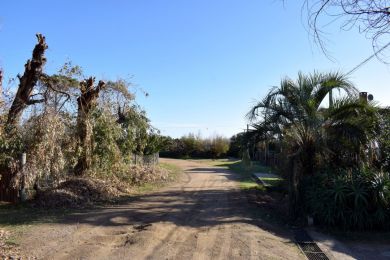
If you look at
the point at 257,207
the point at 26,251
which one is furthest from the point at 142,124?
the point at 26,251

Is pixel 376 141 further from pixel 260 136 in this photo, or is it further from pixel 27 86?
pixel 27 86

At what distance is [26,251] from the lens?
22.9 feet

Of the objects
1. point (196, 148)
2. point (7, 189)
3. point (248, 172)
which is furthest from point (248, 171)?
point (196, 148)

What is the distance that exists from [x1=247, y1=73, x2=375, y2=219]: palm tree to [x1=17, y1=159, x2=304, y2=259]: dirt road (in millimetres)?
2064

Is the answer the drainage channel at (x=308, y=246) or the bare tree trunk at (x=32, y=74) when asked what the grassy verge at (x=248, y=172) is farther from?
the bare tree trunk at (x=32, y=74)

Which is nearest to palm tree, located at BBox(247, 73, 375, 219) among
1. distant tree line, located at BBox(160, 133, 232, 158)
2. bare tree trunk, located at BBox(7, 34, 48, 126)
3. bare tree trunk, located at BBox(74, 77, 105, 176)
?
bare tree trunk, located at BBox(74, 77, 105, 176)

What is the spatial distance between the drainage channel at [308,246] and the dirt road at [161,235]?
225 mm

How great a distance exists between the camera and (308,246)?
8.75 meters

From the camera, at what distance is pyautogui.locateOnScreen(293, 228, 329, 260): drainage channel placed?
805cm

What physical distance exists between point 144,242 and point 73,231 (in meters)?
1.69

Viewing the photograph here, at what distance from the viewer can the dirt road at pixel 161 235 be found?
7.18 meters

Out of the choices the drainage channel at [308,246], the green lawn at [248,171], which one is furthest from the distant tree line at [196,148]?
the drainage channel at [308,246]

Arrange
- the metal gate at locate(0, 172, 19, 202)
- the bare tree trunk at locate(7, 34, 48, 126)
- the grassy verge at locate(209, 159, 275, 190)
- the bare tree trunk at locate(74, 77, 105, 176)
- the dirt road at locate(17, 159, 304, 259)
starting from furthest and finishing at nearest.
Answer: the grassy verge at locate(209, 159, 275, 190) → the bare tree trunk at locate(74, 77, 105, 176) → the bare tree trunk at locate(7, 34, 48, 126) → the metal gate at locate(0, 172, 19, 202) → the dirt road at locate(17, 159, 304, 259)

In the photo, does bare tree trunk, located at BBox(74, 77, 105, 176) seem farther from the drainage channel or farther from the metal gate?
the drainage channel
